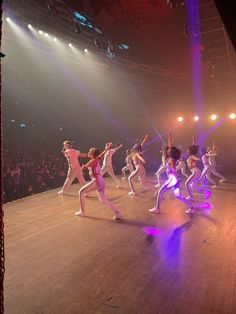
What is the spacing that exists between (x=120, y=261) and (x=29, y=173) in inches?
381

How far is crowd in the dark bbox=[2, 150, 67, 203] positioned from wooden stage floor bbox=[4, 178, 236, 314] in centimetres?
278

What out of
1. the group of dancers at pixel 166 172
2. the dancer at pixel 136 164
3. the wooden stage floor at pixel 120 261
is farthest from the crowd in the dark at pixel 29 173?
the dancer at pixel 136 164

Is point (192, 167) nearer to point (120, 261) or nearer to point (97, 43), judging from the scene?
point (120, 261)

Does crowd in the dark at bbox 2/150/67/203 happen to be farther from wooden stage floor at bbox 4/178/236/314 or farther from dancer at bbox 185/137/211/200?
dancer at bbox 185/137/211/200

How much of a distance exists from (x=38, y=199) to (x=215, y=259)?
6.99 meters

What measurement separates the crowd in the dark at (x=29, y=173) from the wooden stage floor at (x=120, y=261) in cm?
278

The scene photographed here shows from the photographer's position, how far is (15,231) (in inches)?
253

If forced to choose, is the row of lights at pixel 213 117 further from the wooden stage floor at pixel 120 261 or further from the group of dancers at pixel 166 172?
the wooden stage floor at pixel 120 261

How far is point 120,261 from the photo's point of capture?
189 inches

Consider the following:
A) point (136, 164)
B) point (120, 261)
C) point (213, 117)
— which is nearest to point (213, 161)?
point (136, 164)

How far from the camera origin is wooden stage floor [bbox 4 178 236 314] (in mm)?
3541

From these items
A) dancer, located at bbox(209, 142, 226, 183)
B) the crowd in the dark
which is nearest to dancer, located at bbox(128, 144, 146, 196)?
dancer, located at bbox(209, 142, 226, 183)

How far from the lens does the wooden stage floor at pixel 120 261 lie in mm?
3541

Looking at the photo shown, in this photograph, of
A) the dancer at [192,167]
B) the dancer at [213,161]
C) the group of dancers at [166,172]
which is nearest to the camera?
the group of dancers at [166,172]
